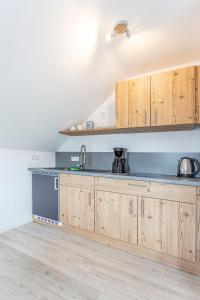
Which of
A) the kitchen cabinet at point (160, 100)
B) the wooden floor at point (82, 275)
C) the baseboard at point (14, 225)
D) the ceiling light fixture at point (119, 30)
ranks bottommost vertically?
the wooden floor at point (82, 275)

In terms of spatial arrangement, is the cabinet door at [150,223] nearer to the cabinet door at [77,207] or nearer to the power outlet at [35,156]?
the cabinet door at [77,207]

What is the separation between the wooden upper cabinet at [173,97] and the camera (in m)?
2.11

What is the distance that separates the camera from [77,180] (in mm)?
2824

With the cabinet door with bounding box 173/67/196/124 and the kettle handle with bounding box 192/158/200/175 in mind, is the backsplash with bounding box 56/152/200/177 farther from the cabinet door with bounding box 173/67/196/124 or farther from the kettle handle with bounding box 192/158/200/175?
the cabinet door with bounding box 173/67/196/124

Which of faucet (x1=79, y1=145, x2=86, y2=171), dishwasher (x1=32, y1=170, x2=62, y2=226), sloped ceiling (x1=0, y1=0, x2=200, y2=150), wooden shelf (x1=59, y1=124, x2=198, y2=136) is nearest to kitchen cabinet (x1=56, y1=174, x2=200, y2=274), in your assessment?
dishwasher (x1=32, y1=170, x2=62, y2=226)

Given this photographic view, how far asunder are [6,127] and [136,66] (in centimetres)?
193

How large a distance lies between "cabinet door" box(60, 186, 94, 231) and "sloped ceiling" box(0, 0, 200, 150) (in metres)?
1.03

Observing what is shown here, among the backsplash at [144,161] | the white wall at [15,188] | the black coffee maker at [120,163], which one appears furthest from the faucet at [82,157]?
the white wall at [15,188]

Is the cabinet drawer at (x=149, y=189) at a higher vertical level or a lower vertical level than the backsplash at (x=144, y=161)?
lower

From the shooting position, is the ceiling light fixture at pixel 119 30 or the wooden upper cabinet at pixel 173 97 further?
the wooden upper cabinet at pixel 173 97

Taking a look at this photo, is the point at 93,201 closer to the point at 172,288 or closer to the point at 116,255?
the point at 116,255

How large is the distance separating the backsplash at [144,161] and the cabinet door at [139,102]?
58 centimetres

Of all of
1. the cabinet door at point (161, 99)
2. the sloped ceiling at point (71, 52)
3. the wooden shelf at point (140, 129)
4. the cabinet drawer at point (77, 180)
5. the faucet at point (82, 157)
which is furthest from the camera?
the faucet at point (82, 157)

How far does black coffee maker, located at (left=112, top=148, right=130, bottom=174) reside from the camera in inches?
111
